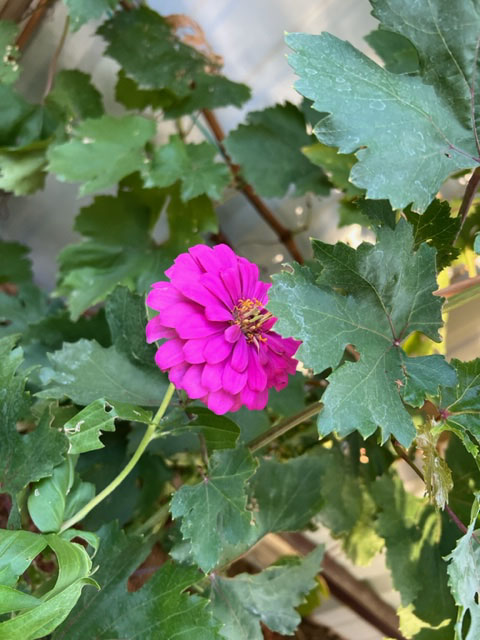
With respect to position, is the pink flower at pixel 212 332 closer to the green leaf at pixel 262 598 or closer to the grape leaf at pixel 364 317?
the grape leaf at pixel 364 317

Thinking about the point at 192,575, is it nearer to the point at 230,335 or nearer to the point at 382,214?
the point at 230,335

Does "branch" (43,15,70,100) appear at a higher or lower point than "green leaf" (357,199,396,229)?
lower

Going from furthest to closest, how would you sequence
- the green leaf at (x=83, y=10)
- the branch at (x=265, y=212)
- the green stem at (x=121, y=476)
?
the branch at (x=265, y=212)
the green leaf at (x=83, y=10)
the green stem at (x=121, y=476)

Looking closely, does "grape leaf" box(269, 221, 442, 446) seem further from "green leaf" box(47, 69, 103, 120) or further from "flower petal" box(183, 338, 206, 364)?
"green leaf" box(47, 69, 103, 120)

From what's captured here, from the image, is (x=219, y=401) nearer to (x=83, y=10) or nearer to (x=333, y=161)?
(x=333, y=161)

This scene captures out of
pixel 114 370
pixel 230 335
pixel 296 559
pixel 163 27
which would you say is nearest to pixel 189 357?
pixel 230 335

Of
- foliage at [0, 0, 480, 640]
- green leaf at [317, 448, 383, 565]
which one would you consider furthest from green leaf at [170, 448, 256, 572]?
green leaf at [317, 448, 383, 565]

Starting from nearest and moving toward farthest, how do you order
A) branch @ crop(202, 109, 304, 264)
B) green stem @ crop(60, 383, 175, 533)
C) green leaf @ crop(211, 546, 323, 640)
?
green stem @ crop(60, 383, 175, 533) → green leaf @ crop(211, 546, 323, 640) → branch @ crop(202, 109, 304, 264)

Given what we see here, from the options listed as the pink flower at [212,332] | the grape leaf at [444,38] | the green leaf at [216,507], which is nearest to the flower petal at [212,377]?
the pink flower at [212,332]
